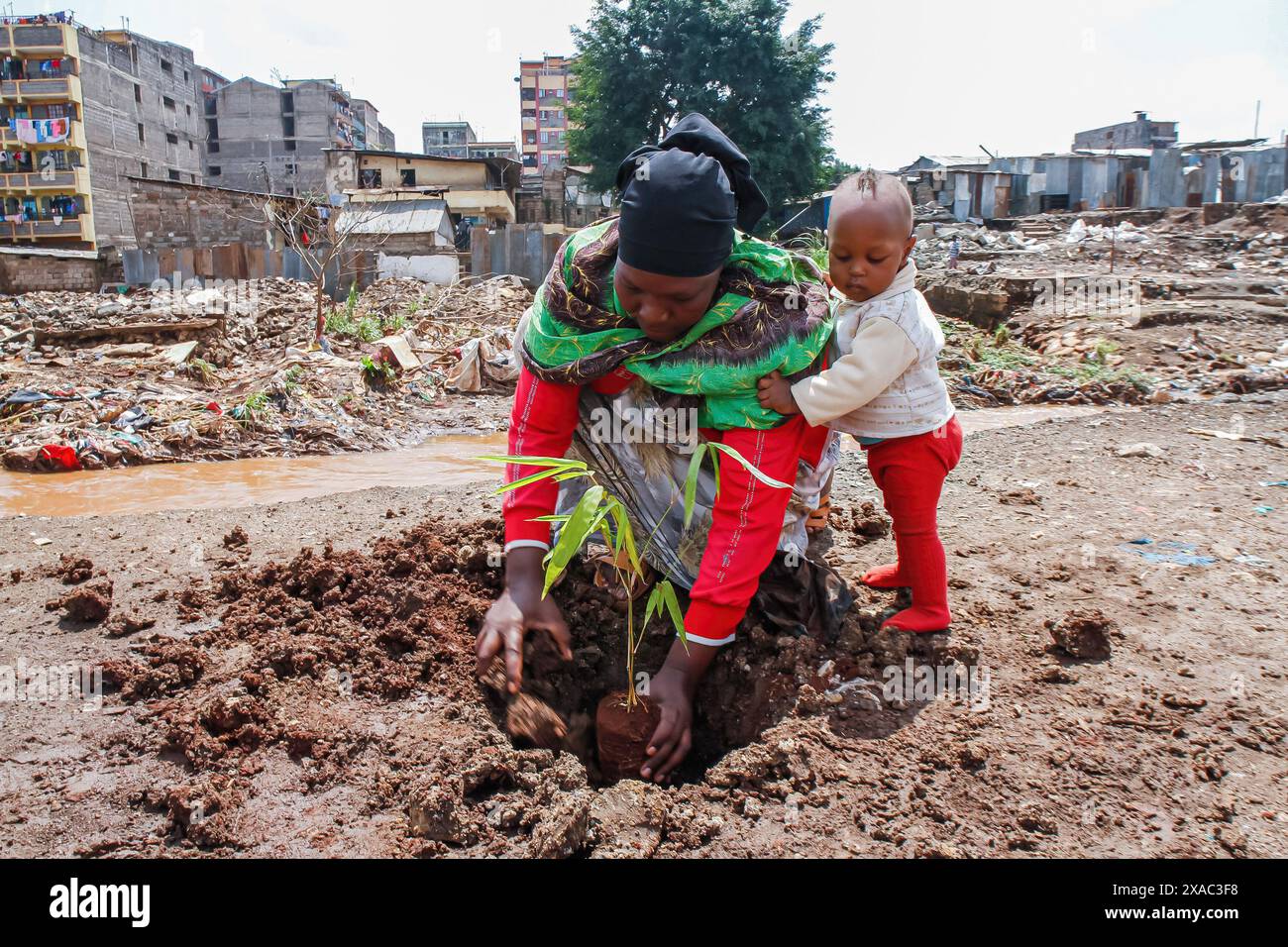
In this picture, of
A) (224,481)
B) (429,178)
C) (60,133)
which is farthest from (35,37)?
(224,481)

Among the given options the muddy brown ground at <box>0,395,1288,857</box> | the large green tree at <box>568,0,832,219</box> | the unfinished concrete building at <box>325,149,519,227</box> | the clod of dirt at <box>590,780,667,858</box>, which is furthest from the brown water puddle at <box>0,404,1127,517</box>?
the unfinished concrete building at <box>325,149,519,227</box>

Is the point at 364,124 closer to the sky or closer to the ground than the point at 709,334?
closer to the sky

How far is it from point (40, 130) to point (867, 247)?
42.9m

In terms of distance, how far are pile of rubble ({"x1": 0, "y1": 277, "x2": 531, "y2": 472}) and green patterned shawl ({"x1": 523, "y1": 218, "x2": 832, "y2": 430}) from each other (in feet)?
16.7

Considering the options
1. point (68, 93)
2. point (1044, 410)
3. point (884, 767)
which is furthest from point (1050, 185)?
point (68, 93)

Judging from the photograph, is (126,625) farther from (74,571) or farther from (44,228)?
(44,228)

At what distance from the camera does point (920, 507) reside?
2.12 meters

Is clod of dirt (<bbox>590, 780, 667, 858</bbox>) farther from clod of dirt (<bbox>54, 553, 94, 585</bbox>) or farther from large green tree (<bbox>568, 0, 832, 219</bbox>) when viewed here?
large green tree (<bbox>568, 0, 832, 219</bbox>)

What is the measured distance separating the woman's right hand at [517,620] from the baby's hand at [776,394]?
26.5 inches

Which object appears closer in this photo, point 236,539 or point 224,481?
point 236,539

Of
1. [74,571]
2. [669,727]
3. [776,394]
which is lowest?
[669,727]

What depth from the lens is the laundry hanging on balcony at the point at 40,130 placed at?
3378 cm

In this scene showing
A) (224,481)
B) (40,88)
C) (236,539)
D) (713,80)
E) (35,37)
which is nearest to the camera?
(236,539)
